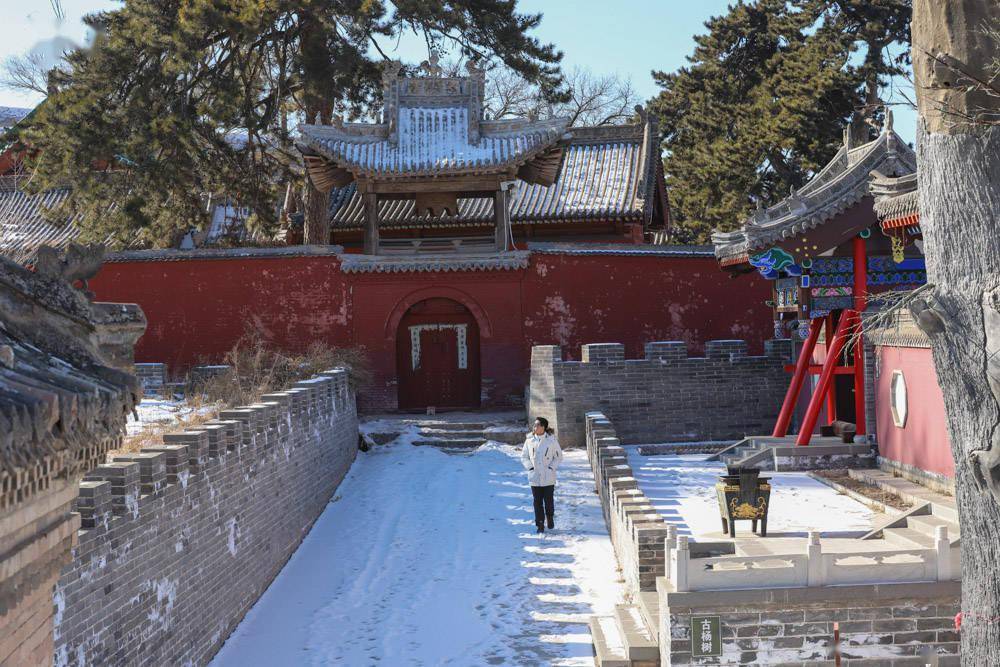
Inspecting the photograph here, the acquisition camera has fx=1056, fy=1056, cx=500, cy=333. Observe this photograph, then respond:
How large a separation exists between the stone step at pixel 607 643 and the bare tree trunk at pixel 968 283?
8.04 feet

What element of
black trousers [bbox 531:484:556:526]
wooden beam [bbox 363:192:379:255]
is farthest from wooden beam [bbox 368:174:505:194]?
black trousers [bbox 531:484:556:526]

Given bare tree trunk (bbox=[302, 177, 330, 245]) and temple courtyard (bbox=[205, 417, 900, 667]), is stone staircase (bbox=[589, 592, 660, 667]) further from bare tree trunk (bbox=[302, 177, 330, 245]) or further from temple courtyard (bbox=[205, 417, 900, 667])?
bare tree trunk (bbox=[302, 177, 330, 245])

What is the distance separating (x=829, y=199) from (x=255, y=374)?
330 inches

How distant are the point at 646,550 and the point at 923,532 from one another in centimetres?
211

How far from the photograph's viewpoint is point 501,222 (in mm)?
18312

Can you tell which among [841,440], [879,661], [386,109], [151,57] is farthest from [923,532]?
[151,57]

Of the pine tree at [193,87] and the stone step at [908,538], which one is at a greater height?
the pine tree at [193,87]

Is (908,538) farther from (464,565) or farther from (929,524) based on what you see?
(464,565)

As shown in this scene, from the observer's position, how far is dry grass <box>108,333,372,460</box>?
44.6 ft

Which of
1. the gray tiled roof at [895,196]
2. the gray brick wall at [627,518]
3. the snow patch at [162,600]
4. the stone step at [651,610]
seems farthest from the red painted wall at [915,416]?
the snow patch at [162,600]

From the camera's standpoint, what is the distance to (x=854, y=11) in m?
22.5

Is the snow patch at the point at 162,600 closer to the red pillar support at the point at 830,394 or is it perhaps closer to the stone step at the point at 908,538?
the stone step at the point at 908,538

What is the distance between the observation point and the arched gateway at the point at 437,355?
18234mm

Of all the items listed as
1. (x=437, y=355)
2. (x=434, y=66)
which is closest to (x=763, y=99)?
(x=434, y=66)
